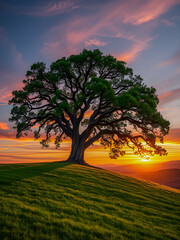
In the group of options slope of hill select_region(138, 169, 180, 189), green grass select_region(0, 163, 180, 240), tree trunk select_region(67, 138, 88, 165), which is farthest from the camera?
slope of hill select_region(138, 169, 180, 189)

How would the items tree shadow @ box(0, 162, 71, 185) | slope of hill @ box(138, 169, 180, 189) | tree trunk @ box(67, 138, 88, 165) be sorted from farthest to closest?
1. slope of hill @ box(138, 169, 180, 189)
2. tree trunk @ box(67, 138, 88, 165)
3. tree shadow @ box(0, 162, 71, 185)

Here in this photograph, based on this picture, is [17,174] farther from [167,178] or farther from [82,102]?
[167,178]

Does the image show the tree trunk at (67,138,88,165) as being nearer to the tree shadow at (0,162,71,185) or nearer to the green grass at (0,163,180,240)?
the tree shadow at (0,162,71,185)

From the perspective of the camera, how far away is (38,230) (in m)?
5.55

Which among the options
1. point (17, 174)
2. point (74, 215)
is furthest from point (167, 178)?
point (74, 215)

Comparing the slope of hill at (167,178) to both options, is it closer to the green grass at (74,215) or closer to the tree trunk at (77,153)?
the tree trunk at (77,153)

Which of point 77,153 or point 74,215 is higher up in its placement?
point 77,153

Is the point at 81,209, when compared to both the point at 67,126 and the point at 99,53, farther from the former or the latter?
the point at 99,53

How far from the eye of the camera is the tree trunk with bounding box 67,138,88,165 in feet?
82.0

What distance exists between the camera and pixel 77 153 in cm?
2534

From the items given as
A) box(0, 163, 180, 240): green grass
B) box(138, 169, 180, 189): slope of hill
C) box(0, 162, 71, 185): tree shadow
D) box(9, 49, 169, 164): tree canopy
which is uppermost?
box(9, 49, 169, 164): tree canopy

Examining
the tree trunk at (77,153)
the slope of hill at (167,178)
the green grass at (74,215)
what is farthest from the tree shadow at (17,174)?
the slope of hill at (167,178)

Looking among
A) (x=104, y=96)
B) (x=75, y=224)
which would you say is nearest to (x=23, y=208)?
(x=75, y=224)

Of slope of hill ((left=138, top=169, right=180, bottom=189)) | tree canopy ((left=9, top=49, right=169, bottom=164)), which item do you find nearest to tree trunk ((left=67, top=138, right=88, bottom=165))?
tree canopy ((left=9, top=49, right=169, bottom=164))
